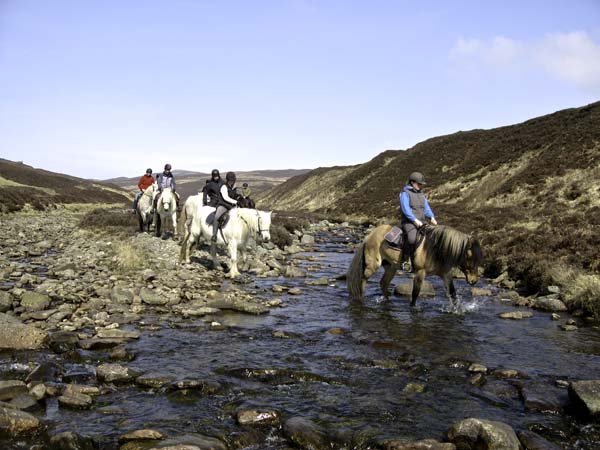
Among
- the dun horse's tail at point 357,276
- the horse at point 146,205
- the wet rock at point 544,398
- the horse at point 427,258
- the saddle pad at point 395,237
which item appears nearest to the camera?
the wet rock at point 544,398

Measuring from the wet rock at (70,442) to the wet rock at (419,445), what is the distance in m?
3.16

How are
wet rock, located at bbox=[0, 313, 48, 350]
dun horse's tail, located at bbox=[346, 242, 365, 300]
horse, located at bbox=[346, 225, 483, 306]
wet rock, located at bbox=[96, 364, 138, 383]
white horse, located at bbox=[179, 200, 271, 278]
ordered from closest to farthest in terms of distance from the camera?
1. wet rock, located at bbox=[96, 364, 138, 383]
2. wet rock, located at bbox=[0, 313, 48, 350]
3. horse, located at bbox=[346, 225, 483, 306]
4. dun horse's tail, located at bbox=[346, 242, 365, 300]
5. white horse, located at bbox=[179, 200, 271, 278]

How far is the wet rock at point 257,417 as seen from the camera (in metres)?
5.34

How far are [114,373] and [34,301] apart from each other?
4525mm

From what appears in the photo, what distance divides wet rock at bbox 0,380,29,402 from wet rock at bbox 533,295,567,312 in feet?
37.6

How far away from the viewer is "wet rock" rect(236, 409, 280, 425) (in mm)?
5340

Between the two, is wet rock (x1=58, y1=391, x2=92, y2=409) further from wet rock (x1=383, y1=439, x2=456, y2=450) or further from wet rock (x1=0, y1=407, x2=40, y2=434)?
wet rock (x1=383, y1=439, x2=456, y2=450)

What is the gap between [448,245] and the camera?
422 inches

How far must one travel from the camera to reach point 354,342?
337 inches

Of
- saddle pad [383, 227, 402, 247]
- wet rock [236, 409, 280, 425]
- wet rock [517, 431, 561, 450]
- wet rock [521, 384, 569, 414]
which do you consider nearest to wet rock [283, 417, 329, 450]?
wet rock [236, 409, 280, 425]

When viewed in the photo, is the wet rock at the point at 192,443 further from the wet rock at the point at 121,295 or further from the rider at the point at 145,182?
the rider at the point at 145,182

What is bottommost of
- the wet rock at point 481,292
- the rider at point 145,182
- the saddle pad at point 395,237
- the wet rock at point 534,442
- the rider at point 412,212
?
the wet rock at point 481,292

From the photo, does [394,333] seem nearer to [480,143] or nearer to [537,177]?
[537,177]

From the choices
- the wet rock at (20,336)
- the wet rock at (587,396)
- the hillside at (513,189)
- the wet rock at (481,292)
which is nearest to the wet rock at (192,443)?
the wet rock at (20,336)
